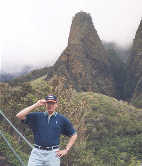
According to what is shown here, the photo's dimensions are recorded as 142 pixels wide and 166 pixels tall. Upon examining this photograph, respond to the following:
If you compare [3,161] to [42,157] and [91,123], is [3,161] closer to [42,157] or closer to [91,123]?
[42,157]

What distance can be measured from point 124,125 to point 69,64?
2085 inches

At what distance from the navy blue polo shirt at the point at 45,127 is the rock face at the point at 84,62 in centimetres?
10494

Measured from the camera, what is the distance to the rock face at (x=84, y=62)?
372ft

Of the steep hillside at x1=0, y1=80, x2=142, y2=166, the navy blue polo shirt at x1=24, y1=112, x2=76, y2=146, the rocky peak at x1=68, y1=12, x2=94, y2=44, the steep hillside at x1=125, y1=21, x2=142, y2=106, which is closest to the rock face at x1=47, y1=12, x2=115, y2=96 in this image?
the rocky peak at x1=68, y1=12, x2=94, y2=44

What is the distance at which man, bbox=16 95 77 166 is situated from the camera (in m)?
4.60

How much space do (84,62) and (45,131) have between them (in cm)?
11313

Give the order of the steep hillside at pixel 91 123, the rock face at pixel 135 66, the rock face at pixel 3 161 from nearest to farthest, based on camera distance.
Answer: the rock face at pixel 3 161 → the steep hillside at pixel 91 123 → the rock face at pixel 135 66

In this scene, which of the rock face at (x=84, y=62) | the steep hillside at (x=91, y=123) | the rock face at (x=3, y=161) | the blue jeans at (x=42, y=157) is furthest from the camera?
the rock face at (x=84, y=62)

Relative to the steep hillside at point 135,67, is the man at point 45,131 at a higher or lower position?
higher

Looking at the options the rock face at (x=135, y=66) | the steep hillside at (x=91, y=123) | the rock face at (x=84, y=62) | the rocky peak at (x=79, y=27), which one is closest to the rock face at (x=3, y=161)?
the steep hillside at (x=91, y=123)

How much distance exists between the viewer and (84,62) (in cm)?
11744

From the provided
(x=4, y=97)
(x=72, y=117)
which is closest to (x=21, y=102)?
(x=4, y=97)

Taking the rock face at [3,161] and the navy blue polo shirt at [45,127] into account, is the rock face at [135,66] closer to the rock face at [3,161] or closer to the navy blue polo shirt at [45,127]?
the rock face at [3,161]

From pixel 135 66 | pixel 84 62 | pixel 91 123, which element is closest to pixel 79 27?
pixel 84 62
